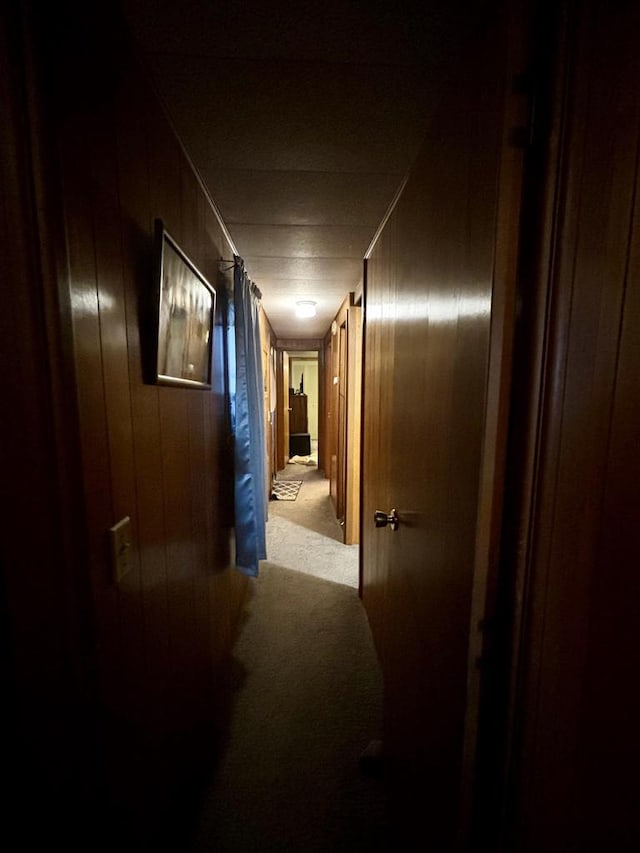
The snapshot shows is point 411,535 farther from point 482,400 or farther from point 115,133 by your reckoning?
point 115,133

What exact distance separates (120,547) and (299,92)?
1356 millimetres

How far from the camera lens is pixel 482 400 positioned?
2.02ft

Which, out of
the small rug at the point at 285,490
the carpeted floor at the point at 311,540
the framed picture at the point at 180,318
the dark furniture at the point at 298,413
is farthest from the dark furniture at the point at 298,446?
the framed picture at the point at 180,318

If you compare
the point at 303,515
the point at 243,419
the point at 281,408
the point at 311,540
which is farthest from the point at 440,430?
the point at 281,408

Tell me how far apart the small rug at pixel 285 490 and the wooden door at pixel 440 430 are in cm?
337

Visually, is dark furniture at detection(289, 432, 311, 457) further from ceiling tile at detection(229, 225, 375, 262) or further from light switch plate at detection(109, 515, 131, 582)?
light switch plate at detection(109, 515, 131, 582)

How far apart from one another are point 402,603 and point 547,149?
1.23 meters

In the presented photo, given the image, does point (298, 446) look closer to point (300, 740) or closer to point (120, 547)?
point (300, 740)

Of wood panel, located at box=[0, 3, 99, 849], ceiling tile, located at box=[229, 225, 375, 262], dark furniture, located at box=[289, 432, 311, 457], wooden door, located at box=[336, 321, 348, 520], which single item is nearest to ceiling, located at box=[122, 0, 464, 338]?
ceiling tile, located at box=[229, 225, 375, 262]

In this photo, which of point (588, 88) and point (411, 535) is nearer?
point (588, 88)

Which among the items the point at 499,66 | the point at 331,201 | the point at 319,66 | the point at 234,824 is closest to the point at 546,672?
the point at 499,66

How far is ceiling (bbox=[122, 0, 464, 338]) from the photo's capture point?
0.80 meters

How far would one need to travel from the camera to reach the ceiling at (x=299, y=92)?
80 cm

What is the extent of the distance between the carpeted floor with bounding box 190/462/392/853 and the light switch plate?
1100 mm
